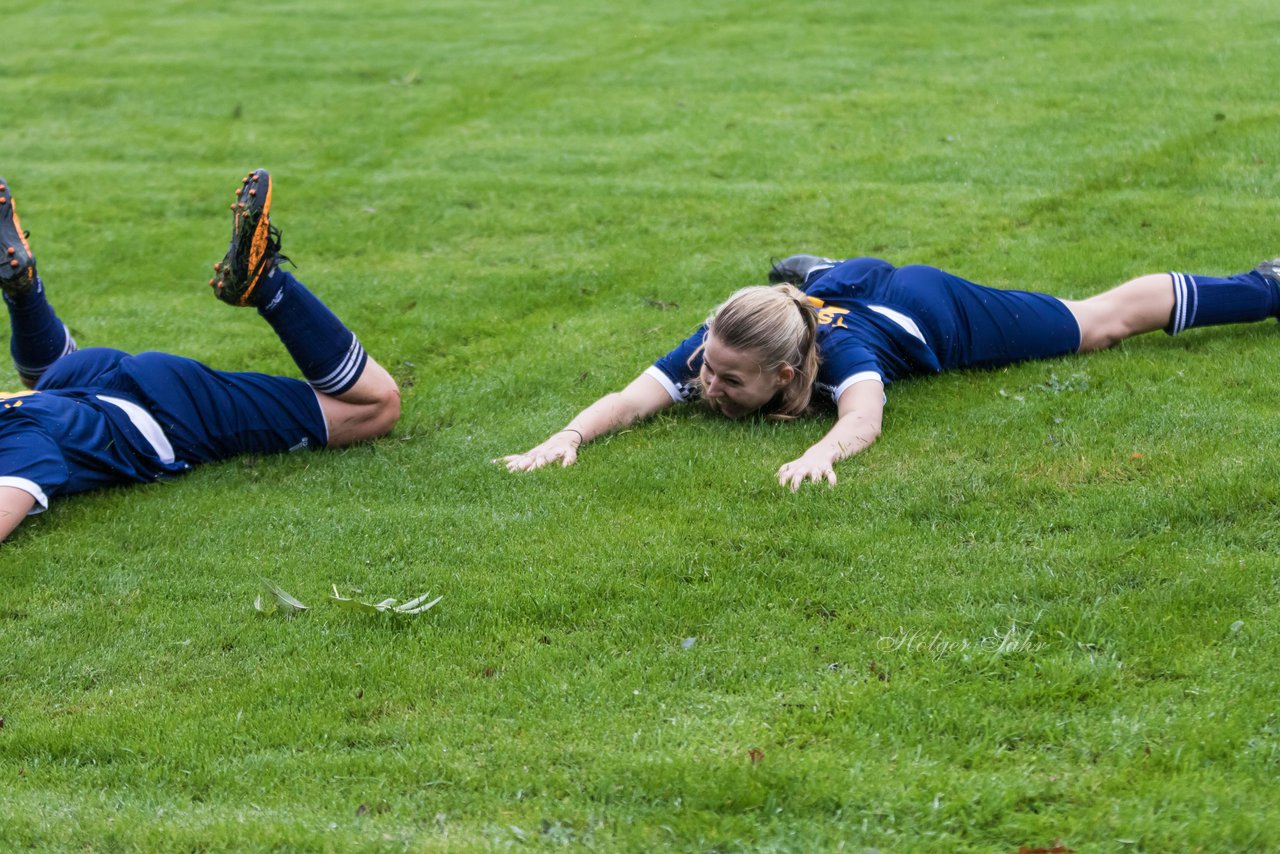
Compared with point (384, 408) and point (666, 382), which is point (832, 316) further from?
point (384, 408)

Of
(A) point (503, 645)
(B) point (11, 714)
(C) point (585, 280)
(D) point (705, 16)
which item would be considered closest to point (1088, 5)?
(D) point (705, 16)

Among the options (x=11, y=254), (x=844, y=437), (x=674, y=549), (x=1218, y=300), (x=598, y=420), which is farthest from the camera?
(x=1218, y=300)

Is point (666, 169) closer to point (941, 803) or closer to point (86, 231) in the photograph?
point (86, 231)

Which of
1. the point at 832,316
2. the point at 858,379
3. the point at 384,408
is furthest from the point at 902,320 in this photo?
the point at 384,408

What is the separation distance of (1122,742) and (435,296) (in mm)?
5808

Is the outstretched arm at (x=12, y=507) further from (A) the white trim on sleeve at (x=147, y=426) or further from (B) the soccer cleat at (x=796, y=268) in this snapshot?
(B) the soccer cleat at (x=796, y=268)

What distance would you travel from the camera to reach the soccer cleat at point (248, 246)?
5.61 meters

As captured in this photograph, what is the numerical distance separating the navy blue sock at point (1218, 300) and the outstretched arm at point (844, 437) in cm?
176

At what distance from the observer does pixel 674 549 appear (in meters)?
4.84

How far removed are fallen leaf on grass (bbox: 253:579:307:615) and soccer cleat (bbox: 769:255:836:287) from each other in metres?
3.67

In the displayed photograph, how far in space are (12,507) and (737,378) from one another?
10.2 ft

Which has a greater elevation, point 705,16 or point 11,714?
point 705,16

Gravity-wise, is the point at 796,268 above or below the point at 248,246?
below

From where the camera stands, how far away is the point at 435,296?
27.7 feet
